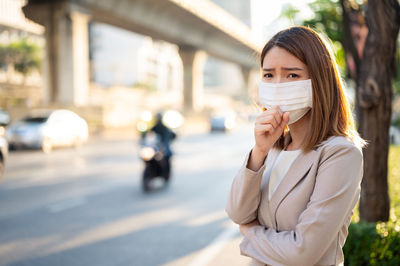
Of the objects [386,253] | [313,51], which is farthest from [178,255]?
[313,51]

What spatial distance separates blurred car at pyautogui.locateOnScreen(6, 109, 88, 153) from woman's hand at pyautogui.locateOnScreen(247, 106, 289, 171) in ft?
61.6

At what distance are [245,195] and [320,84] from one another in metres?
0.55

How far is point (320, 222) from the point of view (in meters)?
1.76

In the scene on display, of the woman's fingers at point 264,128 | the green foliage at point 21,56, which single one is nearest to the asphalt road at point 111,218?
the woman's fingers at point 264,128

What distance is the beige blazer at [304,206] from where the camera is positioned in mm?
1768

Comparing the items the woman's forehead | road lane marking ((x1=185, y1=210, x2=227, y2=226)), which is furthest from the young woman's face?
road lane marking ((x1=185, y1=210, x2=227, y2=226))

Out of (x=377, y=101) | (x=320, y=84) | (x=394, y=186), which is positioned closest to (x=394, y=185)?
(x=394, y=186)

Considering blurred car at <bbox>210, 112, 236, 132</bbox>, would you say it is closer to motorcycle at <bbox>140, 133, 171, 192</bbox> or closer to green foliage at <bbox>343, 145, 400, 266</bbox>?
motorcycle at <bbox>140, 133, 171, 192</bbox>

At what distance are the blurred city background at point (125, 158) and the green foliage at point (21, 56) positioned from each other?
1893 centimetres

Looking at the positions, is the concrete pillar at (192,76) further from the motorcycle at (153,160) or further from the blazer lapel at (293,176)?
the blazer lapel at (293,176)

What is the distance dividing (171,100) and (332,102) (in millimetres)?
82383

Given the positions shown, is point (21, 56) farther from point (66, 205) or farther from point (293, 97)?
point (293, 97)

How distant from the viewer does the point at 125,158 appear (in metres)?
17.6

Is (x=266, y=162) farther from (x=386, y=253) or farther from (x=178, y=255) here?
(x=178, y=255)
